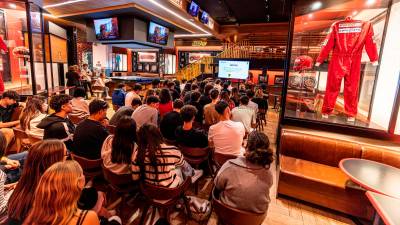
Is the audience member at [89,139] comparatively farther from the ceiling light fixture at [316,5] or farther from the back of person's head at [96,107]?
the ceiling light fixture at [316,5]

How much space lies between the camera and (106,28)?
898 cm

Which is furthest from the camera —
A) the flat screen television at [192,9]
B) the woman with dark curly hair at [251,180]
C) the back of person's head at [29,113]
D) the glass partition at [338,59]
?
the flat screen television at [192,9]

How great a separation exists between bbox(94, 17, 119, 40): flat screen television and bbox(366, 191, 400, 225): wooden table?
941 centimetres

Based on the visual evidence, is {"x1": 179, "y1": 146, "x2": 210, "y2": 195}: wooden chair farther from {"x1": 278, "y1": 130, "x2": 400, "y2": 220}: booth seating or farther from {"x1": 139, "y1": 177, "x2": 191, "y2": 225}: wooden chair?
{"x1": 278, "y1": 130, "x2": 400, "y2": 220}: booth seating

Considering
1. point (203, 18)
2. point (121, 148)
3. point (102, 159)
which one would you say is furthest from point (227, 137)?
point (203, 18)

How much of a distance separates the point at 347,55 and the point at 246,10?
7.20 metres

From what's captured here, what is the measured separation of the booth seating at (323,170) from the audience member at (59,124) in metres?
2.71

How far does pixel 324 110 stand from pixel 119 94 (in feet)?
14.4

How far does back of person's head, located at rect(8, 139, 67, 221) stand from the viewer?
131 cm

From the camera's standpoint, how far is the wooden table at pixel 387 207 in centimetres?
148

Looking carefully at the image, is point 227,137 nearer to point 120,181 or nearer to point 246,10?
point 120,181

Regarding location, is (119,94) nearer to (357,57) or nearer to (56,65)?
→ (357,57)

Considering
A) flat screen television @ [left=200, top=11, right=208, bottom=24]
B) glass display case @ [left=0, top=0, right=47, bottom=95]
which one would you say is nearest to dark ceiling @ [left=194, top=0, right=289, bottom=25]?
flat screen television @ [left=200, top=11, right=208, bottom=24]

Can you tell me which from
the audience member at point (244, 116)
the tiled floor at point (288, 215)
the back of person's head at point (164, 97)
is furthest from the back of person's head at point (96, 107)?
the audience member at point (244, 116)
